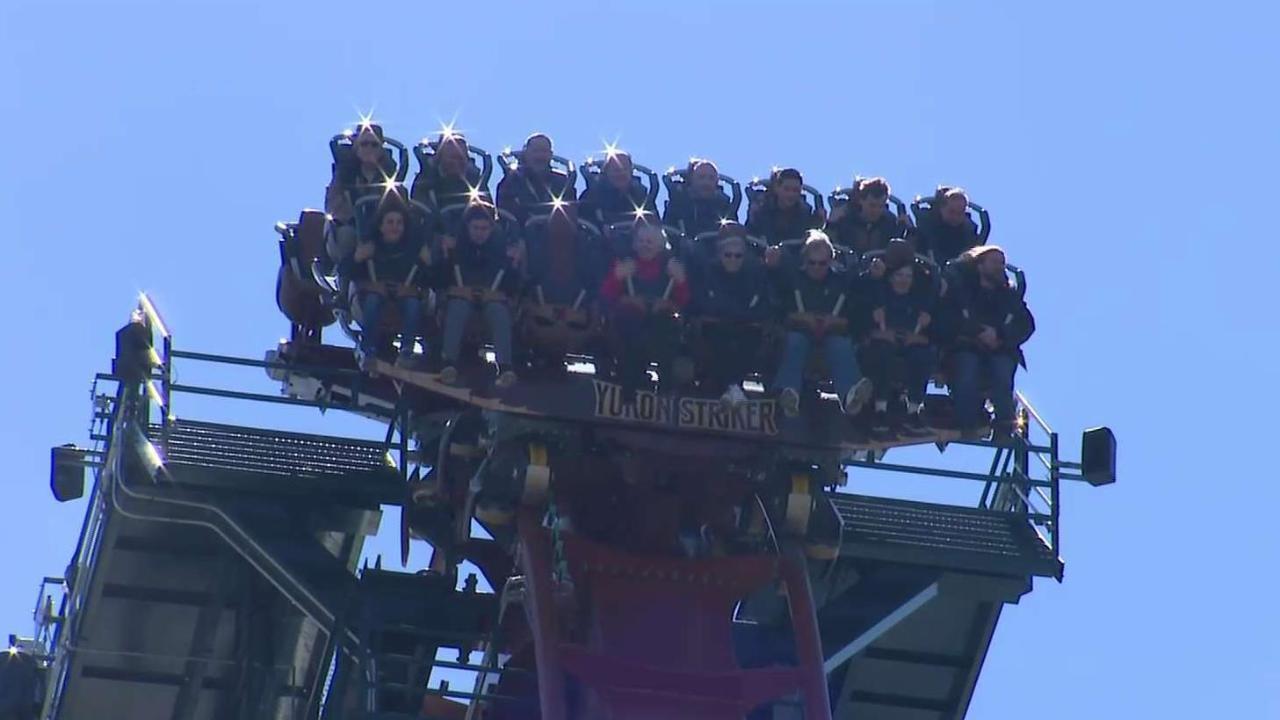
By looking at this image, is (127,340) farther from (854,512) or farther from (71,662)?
(854,512)

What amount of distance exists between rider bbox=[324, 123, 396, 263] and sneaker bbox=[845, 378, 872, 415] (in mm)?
5023

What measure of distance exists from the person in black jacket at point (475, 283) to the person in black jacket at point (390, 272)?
25 cm

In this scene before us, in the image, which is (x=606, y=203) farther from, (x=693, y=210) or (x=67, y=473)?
(x=67, y=473)

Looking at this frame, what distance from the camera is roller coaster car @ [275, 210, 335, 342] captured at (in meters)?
39.9

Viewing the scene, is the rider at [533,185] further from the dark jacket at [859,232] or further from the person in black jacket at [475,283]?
the dark jacket at [859,232]

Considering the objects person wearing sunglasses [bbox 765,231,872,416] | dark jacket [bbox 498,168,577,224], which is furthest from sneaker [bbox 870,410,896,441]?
dark jacket [bbox 498,168,577,224]

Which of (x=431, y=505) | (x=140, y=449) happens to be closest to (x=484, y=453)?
(x=431, y=505)

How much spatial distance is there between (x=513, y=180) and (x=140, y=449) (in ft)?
16.0

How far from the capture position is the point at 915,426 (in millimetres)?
38781

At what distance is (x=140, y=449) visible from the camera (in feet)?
130

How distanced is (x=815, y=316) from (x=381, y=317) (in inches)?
169

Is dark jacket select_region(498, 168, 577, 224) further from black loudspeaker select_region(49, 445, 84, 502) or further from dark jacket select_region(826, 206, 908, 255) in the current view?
black loudspeaker select_region(49, 445, 84, 502)

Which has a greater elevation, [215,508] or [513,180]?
[513,180]

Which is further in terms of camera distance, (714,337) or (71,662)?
(71,662)
